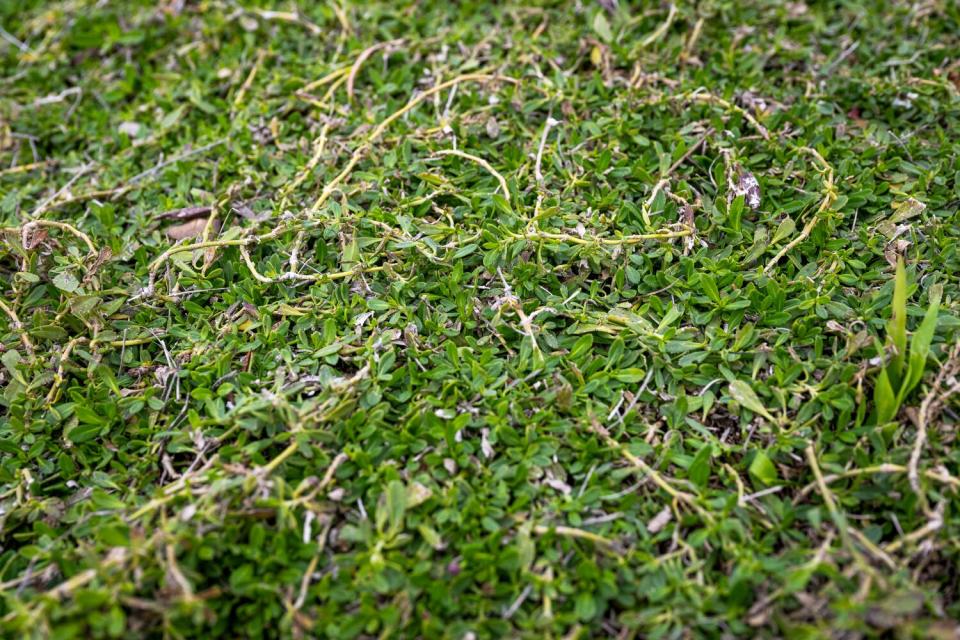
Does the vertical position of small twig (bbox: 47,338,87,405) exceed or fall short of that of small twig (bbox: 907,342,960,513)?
it falls short

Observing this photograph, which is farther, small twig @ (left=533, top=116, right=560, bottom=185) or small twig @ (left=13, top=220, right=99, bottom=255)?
small twig @ (left=533, top=116, right=560, bottom=185)

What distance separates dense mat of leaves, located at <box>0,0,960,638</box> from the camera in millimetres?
1912

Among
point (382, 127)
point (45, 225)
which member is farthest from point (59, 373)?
point (382, 127)

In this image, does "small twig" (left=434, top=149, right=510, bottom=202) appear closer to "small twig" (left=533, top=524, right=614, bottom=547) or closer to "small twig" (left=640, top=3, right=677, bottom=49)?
"small twig" (left=640, top=3, right=677, bottom=49)

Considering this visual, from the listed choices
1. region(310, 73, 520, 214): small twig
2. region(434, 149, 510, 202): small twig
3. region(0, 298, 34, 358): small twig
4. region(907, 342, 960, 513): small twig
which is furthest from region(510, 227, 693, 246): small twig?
region(0, 298, 34, 358): small twig

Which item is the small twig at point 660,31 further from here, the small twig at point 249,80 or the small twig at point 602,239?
the small twig at point 249,80

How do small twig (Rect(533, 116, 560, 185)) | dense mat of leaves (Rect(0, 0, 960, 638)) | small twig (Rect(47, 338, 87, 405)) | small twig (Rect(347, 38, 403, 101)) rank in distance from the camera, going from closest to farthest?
1. dense mat of leaves (Rect(0, 0, 960, 638))
2. small twig (Rect(47, 338, 87, 405))
3. small twig (Rect(533, 116, 560, 185))
4. small twig (Rect(347, 38, 403, 101))

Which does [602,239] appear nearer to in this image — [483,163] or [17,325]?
[483,163]

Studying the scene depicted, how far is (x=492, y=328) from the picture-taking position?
7.82 ft

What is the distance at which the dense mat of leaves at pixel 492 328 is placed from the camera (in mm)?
1912

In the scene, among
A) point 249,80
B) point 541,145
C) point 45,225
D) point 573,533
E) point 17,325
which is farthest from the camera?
point 249,80

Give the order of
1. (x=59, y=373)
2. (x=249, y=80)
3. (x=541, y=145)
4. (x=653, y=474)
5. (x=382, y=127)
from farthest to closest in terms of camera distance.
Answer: (x=249, y=80) < (x=382, y=127) < (x=541, y=145) < (x=59, y=373) < (x=653, y=474)

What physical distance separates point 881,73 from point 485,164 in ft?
5.10

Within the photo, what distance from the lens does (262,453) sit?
2.16 m
